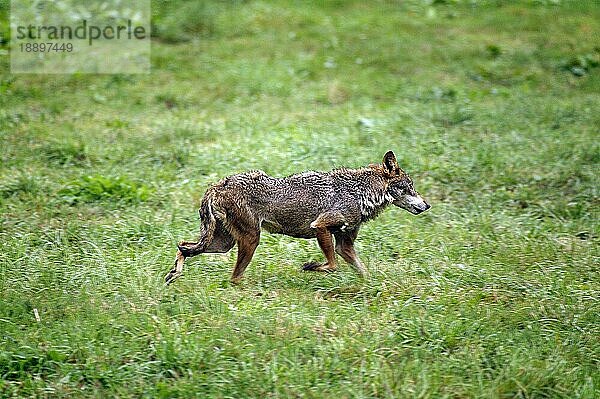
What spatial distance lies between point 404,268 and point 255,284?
49.0 inches

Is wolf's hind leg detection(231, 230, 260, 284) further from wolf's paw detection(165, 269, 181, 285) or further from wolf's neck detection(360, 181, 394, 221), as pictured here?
wolf's neck detection(360, 181, 394, 221)

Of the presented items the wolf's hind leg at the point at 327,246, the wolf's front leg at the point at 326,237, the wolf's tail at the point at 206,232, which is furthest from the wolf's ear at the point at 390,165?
the wolf's tail at the point at 206,232

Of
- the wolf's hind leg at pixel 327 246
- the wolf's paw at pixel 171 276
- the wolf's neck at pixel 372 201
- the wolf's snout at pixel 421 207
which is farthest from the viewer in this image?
the wolf's snout at pixel 421 207

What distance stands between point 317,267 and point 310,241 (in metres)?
1.06

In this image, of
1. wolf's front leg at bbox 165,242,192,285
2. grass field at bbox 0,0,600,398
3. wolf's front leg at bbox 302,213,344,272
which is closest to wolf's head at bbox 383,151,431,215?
grass field at bbox 0,0,600,398

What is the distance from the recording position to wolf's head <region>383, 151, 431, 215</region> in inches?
273

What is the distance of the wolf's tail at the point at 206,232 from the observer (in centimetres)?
626

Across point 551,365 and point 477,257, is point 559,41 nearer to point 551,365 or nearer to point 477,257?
point 477,257

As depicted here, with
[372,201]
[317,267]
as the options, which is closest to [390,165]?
[372,201]

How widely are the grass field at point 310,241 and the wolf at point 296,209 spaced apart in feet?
0.86

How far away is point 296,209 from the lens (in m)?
6.49

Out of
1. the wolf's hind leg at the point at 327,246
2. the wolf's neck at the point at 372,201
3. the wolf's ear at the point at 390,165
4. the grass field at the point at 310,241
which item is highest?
the wolf's ear at the point at 390,165

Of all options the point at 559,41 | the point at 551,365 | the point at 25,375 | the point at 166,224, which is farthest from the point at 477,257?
the point at 559,41

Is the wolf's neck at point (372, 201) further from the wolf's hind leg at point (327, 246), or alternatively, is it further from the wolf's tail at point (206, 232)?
the wolf's tail at point (206, 232)
